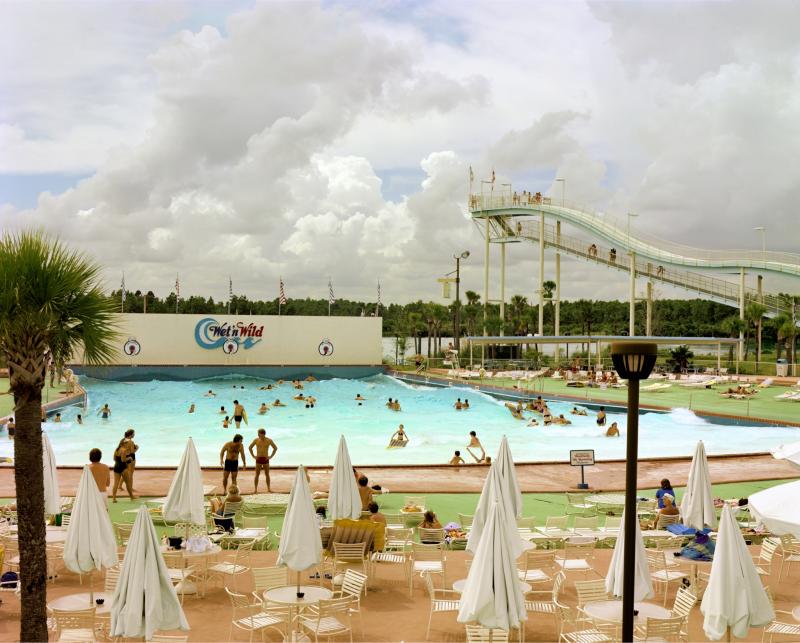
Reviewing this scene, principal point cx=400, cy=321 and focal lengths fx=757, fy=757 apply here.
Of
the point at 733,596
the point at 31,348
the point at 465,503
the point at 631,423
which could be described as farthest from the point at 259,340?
the point at 631,423

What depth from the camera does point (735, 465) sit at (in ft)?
61.9

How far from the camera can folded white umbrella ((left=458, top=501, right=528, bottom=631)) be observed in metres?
6.57

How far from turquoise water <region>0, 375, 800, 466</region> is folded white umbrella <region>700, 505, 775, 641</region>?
16.3m

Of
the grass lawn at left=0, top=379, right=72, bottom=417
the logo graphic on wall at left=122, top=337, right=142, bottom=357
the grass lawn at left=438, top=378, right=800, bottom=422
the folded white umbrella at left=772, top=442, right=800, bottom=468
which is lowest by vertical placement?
the grass lawn at left=0, top=379, right=72, bottom=417

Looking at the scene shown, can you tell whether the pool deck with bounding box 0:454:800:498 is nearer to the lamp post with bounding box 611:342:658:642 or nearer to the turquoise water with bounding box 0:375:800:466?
the turquoise water with bounding box 0:375:800:466

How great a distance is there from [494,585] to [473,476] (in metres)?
11.0

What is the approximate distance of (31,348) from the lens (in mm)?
7172

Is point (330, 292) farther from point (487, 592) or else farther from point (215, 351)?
point (487, 592)

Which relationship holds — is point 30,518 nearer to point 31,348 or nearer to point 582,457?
point 31,348

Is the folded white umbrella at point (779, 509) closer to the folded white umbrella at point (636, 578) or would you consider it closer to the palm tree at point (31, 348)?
the folded white umbrella at point (636, 578)

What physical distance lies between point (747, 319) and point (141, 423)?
39.3 m

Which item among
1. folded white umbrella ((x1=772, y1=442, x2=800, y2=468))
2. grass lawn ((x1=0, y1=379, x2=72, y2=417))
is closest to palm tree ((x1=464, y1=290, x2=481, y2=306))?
grass lawn ((x1=0, y1=379, x2=72, y2=417))

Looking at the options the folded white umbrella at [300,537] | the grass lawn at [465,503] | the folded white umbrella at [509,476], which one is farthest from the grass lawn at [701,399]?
the folded white umbrella at [300,537]

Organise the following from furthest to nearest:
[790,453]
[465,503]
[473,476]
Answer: [473,476]
[465,503]
[790,453]
